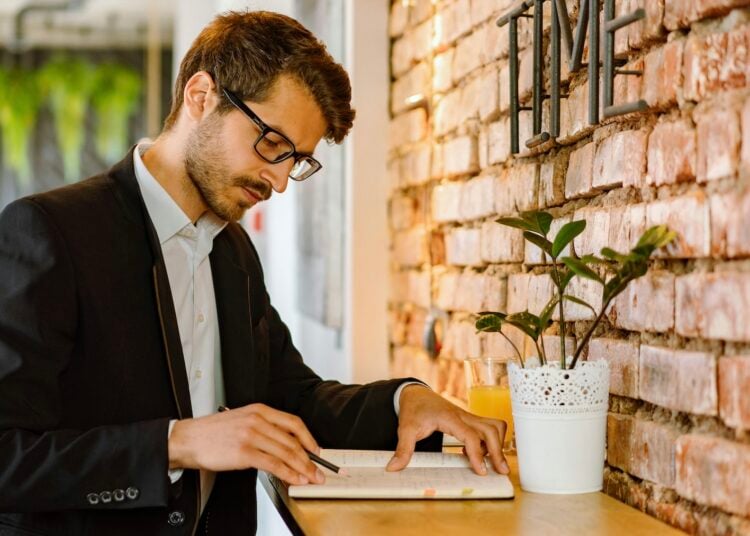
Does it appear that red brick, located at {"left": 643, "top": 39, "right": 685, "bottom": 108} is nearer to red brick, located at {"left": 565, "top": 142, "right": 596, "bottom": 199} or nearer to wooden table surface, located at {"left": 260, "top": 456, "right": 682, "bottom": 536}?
red brick, located at {"left": 565, "top": 142, "right": 596, "bottom": 199}

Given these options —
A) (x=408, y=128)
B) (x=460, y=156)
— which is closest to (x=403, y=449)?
(x=460, y=156)

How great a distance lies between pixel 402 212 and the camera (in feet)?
8.89

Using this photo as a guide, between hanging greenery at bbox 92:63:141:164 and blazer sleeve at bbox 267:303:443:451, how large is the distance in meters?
4.00

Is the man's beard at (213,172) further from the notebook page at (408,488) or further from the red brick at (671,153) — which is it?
the red brick at (671,153)

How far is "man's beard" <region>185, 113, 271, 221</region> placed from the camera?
1737 millimetres

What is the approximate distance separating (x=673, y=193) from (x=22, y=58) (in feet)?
16.9

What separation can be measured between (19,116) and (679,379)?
5127 millimetres

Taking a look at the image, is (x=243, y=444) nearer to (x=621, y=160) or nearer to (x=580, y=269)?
(x=580, y=269)

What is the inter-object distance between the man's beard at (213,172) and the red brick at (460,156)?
582mm

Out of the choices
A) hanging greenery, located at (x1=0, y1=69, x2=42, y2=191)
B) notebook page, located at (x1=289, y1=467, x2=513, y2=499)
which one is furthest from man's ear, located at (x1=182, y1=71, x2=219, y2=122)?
hanging greenery, located at (x1=0, y1=69, x2=42, y2=191)

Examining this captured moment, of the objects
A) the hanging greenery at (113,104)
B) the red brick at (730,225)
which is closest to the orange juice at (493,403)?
the red brick at (730,225)

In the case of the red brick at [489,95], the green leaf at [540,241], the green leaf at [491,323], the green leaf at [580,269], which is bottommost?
the green leaf at [491,323]

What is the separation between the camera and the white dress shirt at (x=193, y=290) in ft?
5.75

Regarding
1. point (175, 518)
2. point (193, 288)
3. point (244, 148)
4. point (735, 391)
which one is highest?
point (244, 148)
